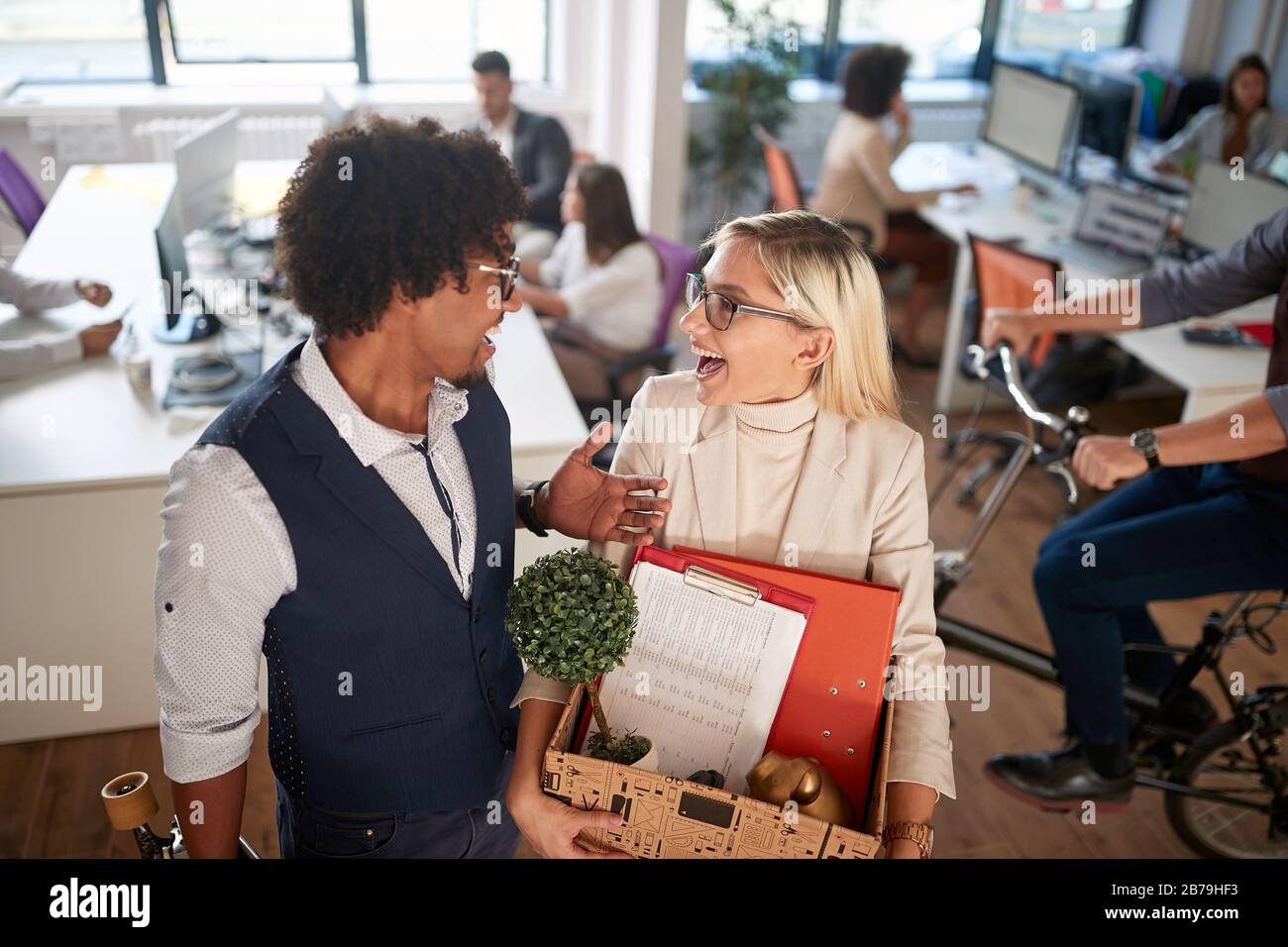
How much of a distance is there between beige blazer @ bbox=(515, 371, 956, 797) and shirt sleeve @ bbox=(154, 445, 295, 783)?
39 cm

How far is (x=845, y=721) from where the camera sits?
1.46m

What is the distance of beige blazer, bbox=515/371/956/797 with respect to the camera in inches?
59.9

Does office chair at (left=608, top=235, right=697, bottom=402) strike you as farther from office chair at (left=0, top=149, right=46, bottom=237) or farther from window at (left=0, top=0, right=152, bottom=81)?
window at (left=0, top=0, right=152, bottom=81)

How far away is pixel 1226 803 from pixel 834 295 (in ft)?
6.31

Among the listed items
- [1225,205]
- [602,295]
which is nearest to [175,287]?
[602,295]

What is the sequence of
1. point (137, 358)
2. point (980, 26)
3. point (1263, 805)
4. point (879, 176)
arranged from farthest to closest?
point (980, 26) → point (879, 176) → point (137, 358) → point (1263, 805)

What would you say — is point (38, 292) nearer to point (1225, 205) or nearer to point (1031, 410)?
point (1031, 410)

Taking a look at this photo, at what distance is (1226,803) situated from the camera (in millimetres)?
2633

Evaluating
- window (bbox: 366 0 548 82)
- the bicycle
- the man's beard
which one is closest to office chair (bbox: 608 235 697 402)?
the bicycle

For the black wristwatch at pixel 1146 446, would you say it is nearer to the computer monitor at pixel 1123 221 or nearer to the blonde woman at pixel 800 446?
the blonde woman at pixel 800 446

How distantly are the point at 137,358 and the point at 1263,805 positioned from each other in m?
3.15

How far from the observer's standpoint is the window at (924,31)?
7.19 m

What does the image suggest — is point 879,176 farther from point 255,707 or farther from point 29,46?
point 29,46
